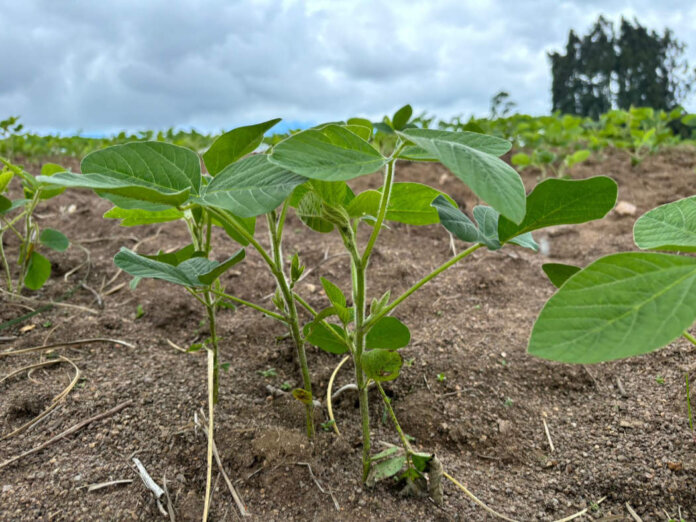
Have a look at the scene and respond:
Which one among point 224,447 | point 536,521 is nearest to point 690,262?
point 536,521

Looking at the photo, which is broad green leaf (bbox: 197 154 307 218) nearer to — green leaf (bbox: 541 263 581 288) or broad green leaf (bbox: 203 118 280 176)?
broad green leaf (bbox: 203 118 280 176)

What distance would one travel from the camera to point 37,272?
1.83 metres

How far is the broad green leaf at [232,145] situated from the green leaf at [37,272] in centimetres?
133

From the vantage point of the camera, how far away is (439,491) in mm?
946

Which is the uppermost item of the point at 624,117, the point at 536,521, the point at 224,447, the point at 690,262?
the point at 624,117

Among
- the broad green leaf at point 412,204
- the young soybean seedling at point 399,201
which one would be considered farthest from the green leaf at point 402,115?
the broad green leaf at point 412,204

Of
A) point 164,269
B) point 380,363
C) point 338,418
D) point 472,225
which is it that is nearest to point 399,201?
point 472,225

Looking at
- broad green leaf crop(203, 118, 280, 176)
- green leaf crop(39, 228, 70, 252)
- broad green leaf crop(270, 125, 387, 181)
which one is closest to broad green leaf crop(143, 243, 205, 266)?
broad green leaf crop(203, 118, 280, 176)

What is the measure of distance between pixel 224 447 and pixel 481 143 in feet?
A: 2.64

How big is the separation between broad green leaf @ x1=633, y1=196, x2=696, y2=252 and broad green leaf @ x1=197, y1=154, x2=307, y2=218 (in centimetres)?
49

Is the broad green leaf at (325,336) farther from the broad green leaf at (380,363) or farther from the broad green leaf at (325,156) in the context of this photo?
the broad green leaf at (325,156)

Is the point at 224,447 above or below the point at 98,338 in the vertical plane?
below

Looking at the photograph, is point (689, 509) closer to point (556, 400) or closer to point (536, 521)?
point (536, 521)

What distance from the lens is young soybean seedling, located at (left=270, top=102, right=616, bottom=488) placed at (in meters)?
0.56
